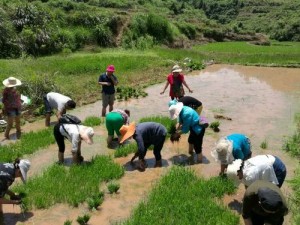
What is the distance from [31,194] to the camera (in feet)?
22.6

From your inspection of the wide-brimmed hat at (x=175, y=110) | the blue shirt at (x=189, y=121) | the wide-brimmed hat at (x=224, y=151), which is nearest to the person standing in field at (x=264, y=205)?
the wide-brimmed hat at (x=224, y=151)

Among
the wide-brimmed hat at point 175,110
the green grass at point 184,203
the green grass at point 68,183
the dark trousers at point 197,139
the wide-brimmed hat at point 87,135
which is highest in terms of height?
the wide-brimmed hat at point 175,110

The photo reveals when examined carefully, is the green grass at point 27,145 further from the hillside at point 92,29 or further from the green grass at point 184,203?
the hillside at point 92,29

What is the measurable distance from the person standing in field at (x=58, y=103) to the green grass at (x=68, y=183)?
64.8 inches

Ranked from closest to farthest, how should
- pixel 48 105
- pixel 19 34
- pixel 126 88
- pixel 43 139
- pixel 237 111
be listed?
pixel 43 139
pixel 48 105
pixel 237 111
pixel 126 88
pixel 19 34

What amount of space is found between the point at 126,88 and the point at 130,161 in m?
6.98

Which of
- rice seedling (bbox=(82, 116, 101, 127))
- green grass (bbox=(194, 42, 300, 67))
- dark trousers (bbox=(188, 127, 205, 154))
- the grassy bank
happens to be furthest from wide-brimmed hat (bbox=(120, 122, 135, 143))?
green grass (bbox=(194, 42, 300, 67))

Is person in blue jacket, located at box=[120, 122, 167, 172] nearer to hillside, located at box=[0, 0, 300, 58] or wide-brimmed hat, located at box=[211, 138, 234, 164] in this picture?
wide-brimmed hat, located at box=[211, 138, 234, 164]

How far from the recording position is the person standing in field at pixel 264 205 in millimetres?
4355

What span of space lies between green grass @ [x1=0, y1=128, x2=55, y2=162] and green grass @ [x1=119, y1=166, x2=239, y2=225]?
3555 millimetres

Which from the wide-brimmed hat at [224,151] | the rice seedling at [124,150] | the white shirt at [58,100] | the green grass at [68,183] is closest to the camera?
the wide-brimmed hat at [224,151]

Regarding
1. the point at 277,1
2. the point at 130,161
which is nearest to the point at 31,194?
the point at 130,161

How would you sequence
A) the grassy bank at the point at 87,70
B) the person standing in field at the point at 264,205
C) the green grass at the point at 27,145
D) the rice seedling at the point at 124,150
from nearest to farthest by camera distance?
the person standing in field at the point at 264,205 → the green grass at the point at 27,145 → the rice seedling at the point at 124,150 → the grassy bank at the point at 87,70

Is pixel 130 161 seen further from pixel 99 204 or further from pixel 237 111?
pixel 237 111
